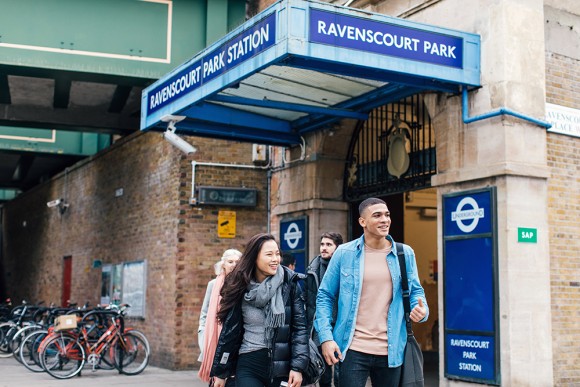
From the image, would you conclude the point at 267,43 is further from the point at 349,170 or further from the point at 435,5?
the point at 349,170

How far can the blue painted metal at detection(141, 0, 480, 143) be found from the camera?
25.5 feet

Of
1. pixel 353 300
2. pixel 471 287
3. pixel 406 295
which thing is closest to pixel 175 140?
pixel 471 287

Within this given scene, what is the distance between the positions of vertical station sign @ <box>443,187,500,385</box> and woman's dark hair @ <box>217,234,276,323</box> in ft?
12.5

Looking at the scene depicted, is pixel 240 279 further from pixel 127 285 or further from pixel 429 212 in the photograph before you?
pixel 429 212

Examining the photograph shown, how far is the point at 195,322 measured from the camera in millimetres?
13086

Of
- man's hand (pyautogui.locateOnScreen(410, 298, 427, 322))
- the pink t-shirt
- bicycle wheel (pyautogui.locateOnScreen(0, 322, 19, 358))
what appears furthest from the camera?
bicycle wheel (pyautogui.locateOnScreen(0, 322, 19, 358))

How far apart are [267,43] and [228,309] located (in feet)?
12.1

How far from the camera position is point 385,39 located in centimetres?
811

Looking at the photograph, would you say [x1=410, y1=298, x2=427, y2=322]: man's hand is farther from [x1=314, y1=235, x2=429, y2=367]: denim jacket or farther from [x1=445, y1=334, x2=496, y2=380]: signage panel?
[x1=445, y1=334, x2=496, y2=380]: signage panel

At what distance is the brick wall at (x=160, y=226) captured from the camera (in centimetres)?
1314

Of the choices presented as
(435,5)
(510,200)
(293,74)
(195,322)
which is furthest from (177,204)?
(510,200)

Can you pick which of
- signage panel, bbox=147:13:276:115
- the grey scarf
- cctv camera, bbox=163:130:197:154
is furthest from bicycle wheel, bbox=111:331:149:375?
the grey scarf

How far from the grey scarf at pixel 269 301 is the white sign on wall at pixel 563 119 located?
495 cm

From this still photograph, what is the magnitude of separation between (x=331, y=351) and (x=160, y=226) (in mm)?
9659
